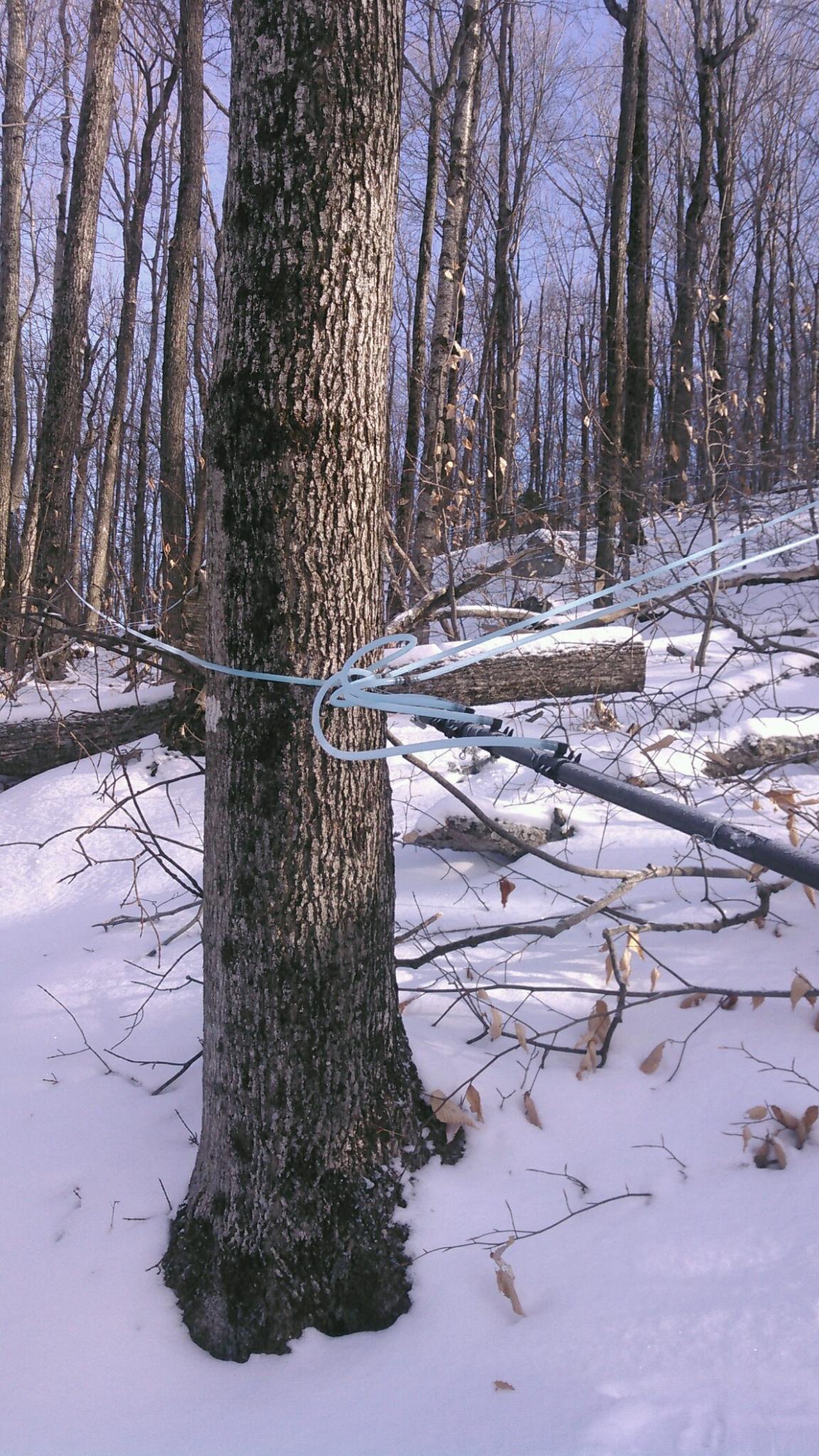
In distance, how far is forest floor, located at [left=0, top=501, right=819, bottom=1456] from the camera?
166 cm

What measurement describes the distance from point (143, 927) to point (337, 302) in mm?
2619

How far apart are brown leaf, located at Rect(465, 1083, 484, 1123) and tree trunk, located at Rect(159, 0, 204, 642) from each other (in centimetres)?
736

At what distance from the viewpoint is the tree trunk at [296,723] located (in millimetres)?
1820

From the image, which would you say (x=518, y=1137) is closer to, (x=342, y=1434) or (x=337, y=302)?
(x=342, y=1434)

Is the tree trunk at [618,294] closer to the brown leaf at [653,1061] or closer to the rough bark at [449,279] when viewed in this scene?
the rough bark at [449,279]

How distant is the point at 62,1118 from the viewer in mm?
2543

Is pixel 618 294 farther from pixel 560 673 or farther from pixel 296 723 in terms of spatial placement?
pixel 296 723

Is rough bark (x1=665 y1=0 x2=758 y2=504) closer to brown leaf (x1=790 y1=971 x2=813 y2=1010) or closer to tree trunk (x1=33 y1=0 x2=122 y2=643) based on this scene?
tree trunk (x1=33 y1=0 x2=122 y2=643)

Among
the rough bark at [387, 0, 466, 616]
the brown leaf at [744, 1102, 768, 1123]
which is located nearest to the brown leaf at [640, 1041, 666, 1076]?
the brown leaf at [744, 1102, 768, 1123]

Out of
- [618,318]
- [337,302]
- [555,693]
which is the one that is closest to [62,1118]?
[337,302]

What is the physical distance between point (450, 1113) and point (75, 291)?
7.96 m

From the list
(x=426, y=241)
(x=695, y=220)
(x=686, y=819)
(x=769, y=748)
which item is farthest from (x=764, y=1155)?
(x=695, y=220)

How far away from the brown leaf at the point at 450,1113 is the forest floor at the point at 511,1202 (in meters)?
0.07

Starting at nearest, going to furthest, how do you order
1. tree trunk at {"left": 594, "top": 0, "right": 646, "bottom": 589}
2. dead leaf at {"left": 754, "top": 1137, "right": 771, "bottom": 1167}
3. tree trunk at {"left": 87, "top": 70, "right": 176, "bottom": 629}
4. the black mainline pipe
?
the black mainline pipe
dead leaf at {"left": 754, "top": 1137, "right": 771, "bottom": 1167}
tree trunk at {"left": 594, "top": 0, "right": 646, "bottom": 589}
tree trunk at {"left": 87, "top": 70, "right": 176, "bottom": 629}
